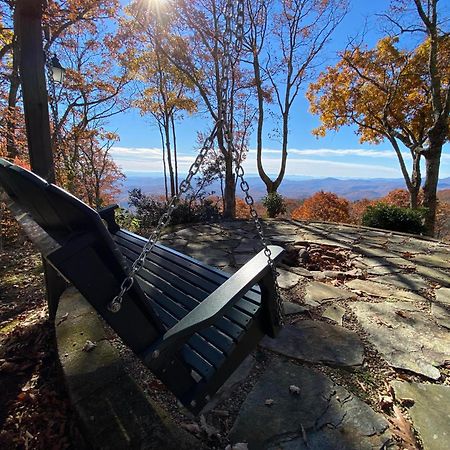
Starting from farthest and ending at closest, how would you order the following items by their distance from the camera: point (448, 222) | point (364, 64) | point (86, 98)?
point (448, 222), point (86, 98), point (364, 64)

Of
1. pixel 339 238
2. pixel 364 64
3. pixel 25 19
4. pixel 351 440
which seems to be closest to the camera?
pixel 351 440

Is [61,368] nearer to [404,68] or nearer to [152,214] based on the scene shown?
[152,214]

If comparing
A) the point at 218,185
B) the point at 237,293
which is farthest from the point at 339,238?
the point at 218,185

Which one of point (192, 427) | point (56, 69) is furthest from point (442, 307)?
point (56, 69)

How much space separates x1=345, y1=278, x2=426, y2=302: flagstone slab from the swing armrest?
188 centimetres

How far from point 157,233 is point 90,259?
29 cm

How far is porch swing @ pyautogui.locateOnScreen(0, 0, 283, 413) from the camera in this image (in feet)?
2.89

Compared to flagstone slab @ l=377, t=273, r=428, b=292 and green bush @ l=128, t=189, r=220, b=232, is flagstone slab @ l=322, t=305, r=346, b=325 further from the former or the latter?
green bush @ l=128, t=189, r=220, b=232

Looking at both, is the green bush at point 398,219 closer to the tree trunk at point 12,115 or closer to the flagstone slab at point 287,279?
the flagstone slab at point 287,279

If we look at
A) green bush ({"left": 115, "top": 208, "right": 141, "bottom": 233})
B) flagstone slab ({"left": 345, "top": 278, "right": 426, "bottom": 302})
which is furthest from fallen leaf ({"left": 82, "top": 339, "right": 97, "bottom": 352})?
green bush ({"left": 115, "top": 208, "right": 141, "bottom": 233})

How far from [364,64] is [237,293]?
11.4m

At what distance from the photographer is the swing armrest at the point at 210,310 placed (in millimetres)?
930

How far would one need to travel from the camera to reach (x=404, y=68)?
8781 mm

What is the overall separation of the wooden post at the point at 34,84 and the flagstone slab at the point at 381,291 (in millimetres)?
2882
